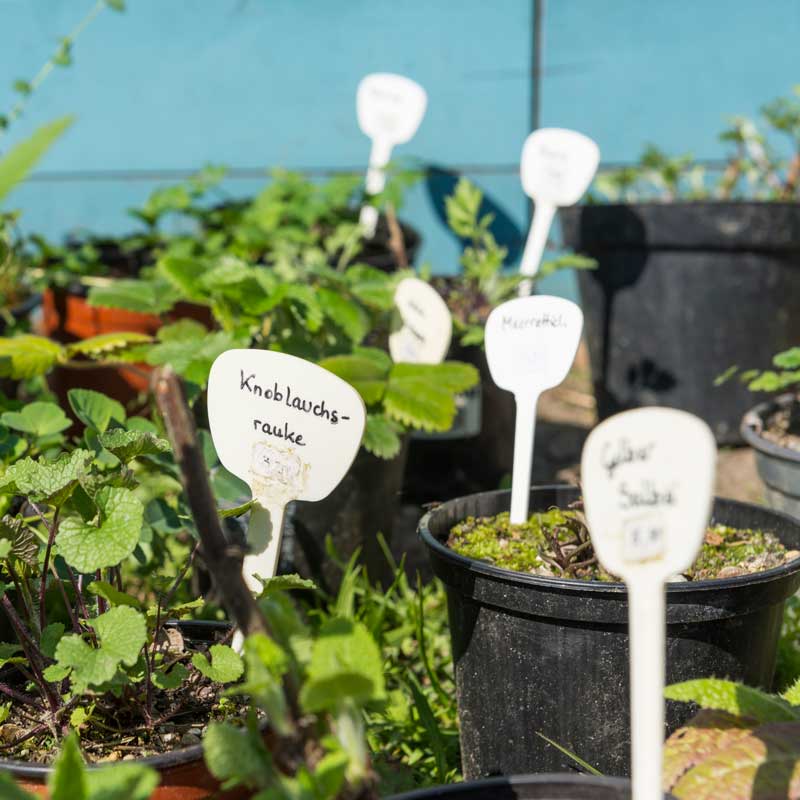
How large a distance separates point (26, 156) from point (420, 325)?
128cm

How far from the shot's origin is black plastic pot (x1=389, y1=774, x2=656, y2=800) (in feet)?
2.68

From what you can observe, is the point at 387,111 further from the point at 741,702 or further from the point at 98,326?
the point at 741,702

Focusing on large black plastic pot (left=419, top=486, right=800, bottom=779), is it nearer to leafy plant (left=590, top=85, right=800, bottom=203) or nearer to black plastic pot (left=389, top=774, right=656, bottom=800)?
black plastic pot (left=389, top=774, right=656, bottom=800)

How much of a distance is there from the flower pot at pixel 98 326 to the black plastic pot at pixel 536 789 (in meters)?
1.86

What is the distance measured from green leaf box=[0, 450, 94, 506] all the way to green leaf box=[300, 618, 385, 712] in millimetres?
341

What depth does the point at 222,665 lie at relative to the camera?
39.3 inches

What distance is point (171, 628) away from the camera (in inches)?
46.8

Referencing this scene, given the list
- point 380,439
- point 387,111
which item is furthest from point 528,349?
point 387,111

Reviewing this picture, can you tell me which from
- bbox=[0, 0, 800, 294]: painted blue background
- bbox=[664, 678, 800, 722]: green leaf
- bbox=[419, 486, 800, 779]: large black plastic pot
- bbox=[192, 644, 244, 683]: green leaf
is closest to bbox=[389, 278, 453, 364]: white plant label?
bbox=[419, 486, 800, 779]: large black plastic pot

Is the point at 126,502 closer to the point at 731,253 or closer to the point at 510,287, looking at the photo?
the point at 510,287

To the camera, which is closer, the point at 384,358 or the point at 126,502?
the point at 126,502

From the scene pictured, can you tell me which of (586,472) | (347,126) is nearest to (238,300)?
(586,472)

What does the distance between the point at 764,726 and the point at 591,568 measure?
0.46m

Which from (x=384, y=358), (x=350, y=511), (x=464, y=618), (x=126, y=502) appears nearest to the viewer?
(x=126, y=502)
